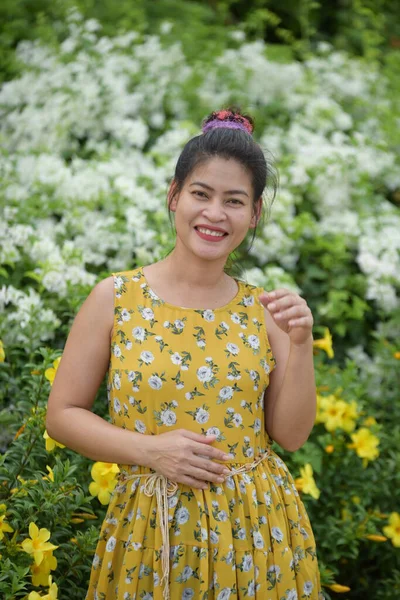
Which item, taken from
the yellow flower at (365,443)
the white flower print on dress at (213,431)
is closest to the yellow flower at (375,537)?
the yellow flower at (365,443)

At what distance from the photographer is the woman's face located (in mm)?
1909

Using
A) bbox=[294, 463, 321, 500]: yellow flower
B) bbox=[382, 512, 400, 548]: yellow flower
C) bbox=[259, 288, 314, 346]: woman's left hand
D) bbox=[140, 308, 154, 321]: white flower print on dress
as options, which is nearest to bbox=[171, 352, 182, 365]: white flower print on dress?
bbox=[140, 308, 154, 321]: white flower print on dress

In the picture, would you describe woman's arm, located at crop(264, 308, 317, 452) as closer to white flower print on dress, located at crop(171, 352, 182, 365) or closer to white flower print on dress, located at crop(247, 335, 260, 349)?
white flower print on dress, located at crop(247, 335, 260, 349)

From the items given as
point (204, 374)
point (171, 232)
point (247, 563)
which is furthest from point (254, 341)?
point (171, 232)

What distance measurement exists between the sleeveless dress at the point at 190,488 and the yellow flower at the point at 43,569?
0.12 meters

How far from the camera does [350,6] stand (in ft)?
23.8

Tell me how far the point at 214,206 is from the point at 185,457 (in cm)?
60

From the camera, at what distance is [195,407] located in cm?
189

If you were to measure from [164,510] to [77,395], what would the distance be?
1.13 feet

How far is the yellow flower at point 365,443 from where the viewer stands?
2832mm

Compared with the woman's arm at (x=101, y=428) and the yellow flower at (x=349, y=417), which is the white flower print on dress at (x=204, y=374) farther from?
the yellow flower at (x=349, y=417)

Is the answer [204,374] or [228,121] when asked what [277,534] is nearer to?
[204,374]

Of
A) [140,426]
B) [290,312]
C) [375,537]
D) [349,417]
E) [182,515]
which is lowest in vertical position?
[375,537]

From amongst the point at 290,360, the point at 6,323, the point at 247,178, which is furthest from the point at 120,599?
the point at 6,323
